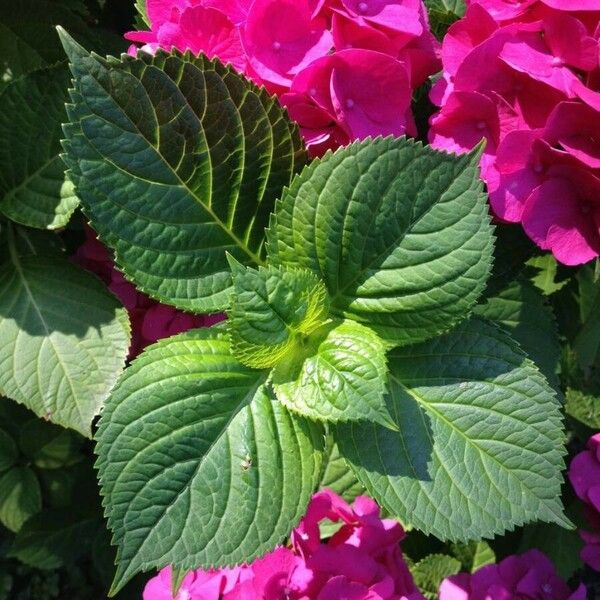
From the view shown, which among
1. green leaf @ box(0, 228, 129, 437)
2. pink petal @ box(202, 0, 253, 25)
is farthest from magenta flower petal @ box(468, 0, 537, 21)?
green leaf @ box(0, 228, 129, 437)

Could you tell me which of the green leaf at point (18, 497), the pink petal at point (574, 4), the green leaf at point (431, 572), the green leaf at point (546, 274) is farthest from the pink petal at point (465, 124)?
the green leaf at point (18, 497)

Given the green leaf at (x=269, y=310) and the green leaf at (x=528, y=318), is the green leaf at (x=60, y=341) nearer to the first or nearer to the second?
the green leaf at (x=269, y=310)

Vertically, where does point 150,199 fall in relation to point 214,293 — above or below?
above

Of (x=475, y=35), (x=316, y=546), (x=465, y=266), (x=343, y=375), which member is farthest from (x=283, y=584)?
(x=475, y=35)

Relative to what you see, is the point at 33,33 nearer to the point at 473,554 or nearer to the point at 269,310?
the point at 269,310

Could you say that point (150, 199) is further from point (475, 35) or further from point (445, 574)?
point (445, 574)

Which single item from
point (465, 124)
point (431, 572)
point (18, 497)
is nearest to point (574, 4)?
point (465, 124)

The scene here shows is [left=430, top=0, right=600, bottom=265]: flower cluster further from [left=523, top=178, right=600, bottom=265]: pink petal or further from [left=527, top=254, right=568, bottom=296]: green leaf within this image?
[left=527, top=254, right=568, bottom=296]: green leaf
